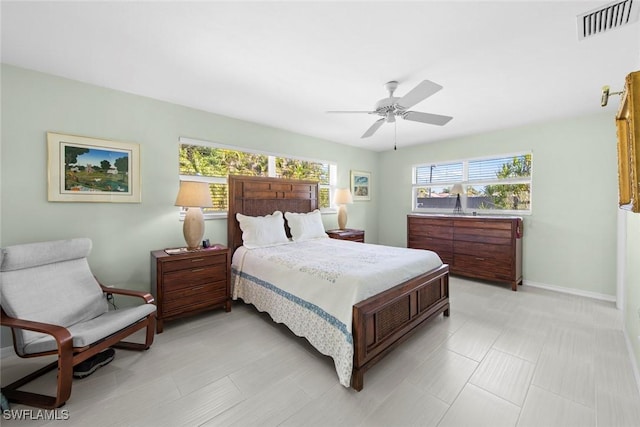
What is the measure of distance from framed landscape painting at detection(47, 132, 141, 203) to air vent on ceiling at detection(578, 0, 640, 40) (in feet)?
13.6

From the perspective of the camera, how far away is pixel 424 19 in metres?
1.72

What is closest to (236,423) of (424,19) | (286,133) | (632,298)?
(424,19)

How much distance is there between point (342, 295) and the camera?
6.48 feet

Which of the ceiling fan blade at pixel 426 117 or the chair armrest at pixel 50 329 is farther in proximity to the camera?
the ceiling fan blade at pixel 426 117

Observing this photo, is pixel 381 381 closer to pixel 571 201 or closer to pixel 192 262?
pixel 192 262

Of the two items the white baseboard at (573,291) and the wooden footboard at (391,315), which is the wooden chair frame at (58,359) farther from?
the white baseboard at (573,291)

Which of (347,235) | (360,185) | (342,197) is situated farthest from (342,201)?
(360,185)

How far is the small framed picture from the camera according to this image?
18.2ft

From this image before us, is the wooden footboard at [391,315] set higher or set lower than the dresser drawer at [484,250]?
lower

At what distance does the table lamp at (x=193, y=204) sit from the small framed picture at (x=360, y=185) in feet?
10.8

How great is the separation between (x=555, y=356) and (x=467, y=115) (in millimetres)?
2955

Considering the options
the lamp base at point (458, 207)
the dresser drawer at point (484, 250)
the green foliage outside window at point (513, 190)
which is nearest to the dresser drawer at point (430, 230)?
the dresser drawer at point (484, 250)

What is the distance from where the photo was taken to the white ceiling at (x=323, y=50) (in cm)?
168

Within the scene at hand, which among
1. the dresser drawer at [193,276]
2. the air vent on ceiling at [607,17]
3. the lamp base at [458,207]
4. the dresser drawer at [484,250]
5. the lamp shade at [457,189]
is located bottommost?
the dresser drawer at [193,276]
